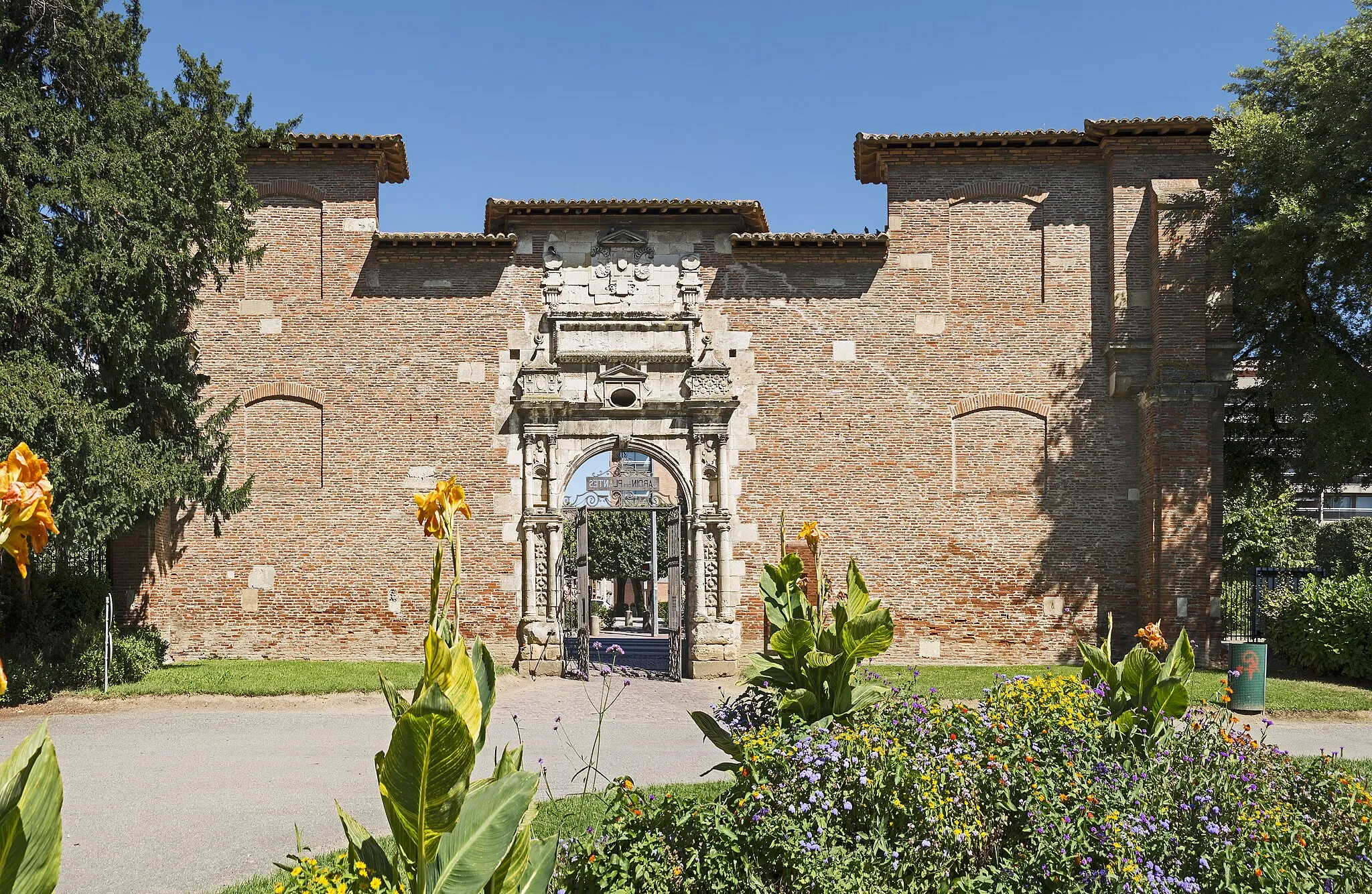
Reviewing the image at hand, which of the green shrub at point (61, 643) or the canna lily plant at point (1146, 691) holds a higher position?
the canna lily plant at point (1146, 691)

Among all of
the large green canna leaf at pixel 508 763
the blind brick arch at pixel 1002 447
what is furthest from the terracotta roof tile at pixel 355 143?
the large green canna leaf at pixel 508 763

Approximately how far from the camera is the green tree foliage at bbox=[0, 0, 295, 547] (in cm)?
1127

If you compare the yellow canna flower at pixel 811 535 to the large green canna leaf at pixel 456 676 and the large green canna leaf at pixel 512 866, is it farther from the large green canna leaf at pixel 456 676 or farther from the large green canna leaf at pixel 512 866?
the large green canna leaf at pixel 456 676

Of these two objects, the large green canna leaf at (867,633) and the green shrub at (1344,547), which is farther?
the green shrub at (1344,547)

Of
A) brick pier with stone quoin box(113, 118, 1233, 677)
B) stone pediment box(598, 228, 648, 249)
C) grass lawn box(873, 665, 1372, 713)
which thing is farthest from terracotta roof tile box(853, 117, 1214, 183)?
grass lawn box(873, 665, 1372, 713)

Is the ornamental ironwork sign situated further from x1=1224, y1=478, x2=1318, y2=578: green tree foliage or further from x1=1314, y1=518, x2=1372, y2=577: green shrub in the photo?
x1=1224, y1=478, x2=1318, y2=578: green tree foliage

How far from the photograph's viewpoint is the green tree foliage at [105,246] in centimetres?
1127

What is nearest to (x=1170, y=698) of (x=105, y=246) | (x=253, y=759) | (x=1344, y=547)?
(x=253, y=759)

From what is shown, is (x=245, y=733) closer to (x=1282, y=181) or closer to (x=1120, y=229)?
(x=1120, y=229)

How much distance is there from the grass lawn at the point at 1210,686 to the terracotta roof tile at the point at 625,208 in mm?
7352

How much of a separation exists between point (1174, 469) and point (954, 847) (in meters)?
11.9

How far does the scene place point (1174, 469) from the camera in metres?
14.8

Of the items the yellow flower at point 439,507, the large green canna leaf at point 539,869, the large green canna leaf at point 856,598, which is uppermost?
the yellow flower at point 439,507

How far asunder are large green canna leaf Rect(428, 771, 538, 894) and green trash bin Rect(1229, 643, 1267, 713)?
10.6 meters
